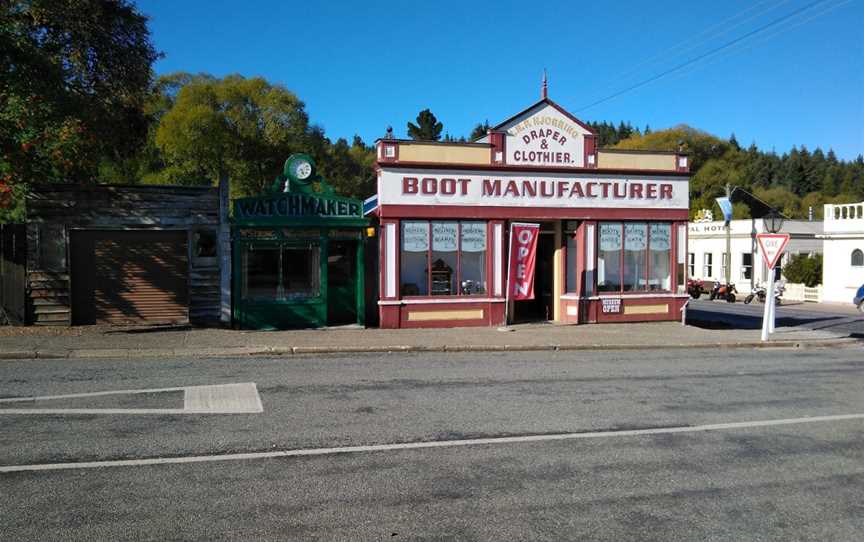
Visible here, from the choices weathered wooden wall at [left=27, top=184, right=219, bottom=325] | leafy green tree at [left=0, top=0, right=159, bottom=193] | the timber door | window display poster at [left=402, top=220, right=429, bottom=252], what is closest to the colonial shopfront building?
window display poster at [left=402, top=220, right=429, bottom=252]

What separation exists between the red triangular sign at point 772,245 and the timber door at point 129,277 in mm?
13843

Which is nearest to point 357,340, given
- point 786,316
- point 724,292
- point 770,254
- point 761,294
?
point 770,254

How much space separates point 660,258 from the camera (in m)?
19.2

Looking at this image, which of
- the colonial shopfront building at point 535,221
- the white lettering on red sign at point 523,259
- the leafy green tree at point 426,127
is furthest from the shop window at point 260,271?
the leafy green tree at point 426,127

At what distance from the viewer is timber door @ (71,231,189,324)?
15.2 m

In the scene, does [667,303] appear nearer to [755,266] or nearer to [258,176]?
[755,266]

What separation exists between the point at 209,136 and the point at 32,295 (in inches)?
927

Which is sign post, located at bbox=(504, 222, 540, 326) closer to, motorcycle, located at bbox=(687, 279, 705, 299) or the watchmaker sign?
the watchmaker sign

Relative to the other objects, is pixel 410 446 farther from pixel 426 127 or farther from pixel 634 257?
pixel 426 127

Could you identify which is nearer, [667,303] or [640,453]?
[640,453]

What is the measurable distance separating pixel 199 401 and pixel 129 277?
26.6 ft

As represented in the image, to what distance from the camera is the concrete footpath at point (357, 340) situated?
1271 cm

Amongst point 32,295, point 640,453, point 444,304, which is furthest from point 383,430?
point 32,295

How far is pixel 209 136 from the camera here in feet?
121
